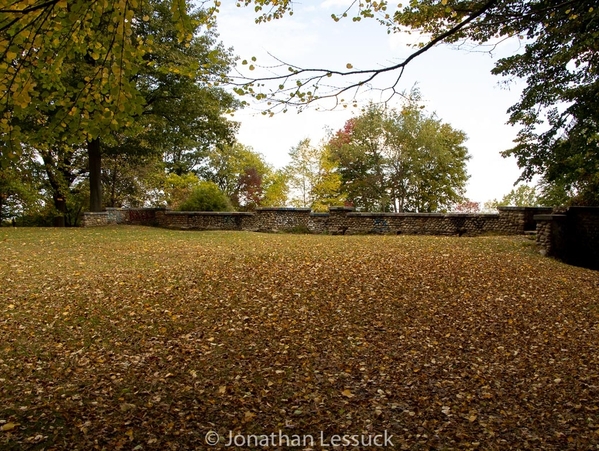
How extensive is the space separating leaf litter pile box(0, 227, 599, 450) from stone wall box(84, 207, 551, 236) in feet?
21.5

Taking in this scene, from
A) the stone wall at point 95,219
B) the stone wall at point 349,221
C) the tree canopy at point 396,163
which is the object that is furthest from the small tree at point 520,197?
the stone wall at point 95,219

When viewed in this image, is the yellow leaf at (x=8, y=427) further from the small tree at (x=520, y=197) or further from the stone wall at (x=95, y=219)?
the small tree at (x=520, y=197)

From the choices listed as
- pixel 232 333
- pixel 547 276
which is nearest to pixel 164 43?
pixel 232 333

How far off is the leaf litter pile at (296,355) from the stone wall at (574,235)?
267 centimetres

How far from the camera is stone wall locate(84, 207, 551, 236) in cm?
1588

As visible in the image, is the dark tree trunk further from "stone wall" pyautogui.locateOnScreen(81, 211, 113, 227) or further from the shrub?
the shrub

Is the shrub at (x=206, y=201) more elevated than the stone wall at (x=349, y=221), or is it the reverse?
the shrub at (x=206, y=201)

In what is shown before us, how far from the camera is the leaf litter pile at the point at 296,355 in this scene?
3.57 meters

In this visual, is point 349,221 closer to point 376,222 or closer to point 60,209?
point 376,222

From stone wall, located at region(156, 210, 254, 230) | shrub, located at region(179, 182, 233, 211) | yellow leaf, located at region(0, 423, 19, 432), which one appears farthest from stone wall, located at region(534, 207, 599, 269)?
shrub, located at region(179, 182, 233, 211)

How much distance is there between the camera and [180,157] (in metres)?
35.5

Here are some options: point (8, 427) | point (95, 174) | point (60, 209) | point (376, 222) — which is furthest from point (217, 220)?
point (8, 427)

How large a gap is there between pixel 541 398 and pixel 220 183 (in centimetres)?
3427

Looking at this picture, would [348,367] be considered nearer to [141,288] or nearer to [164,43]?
[141,288]
